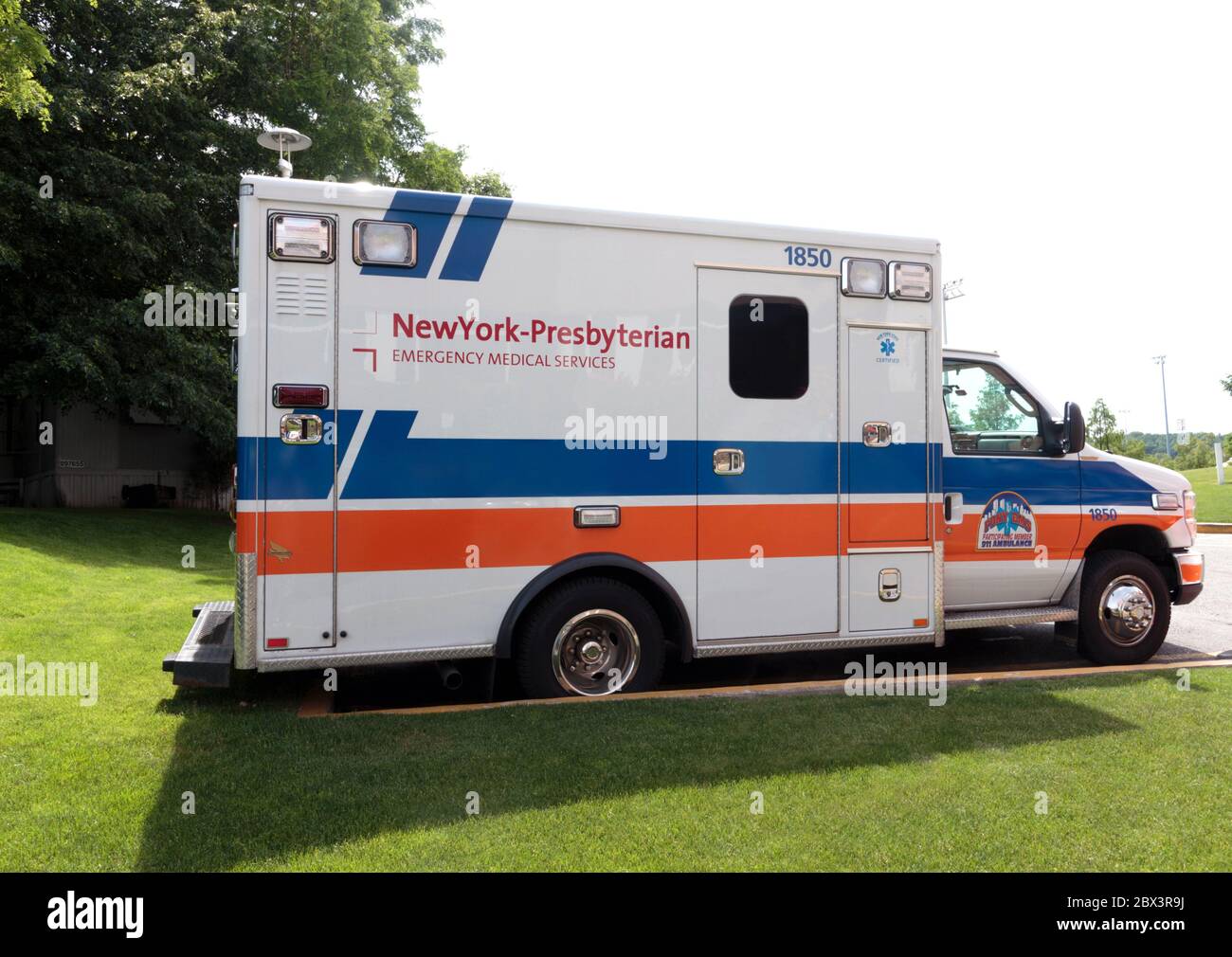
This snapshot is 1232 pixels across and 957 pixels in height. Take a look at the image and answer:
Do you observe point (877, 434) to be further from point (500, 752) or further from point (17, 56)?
point (17, 56)

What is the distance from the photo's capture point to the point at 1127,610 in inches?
272

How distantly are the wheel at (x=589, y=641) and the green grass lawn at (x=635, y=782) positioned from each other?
0.31 meters

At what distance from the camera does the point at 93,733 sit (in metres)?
4.93

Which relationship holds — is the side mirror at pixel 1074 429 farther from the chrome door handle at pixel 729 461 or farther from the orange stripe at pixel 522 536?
the chrome door handle at pixel 729 461

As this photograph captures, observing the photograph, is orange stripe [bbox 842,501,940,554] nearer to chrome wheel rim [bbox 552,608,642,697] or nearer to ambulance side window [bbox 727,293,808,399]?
ambulance side window [bbox 727,293,808,399]

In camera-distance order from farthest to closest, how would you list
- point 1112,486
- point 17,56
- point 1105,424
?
point 1105,424, point 17,56, point 1112,486

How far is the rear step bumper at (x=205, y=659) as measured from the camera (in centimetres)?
513

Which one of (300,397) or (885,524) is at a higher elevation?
(300,397)

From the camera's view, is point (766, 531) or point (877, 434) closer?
point (766, 531)

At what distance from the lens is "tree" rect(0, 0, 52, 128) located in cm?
1068

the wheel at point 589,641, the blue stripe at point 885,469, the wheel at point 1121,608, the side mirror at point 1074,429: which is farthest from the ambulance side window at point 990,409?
the wheel at point 589,641

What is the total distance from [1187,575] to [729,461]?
382cm

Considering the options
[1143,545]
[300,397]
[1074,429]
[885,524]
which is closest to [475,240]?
[300,397]
